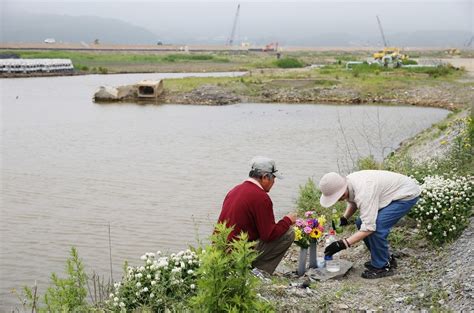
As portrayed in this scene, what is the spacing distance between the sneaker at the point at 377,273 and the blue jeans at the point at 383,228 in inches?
1.7

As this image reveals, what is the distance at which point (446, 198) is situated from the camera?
716cm

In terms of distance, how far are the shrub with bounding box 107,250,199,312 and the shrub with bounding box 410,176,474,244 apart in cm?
318

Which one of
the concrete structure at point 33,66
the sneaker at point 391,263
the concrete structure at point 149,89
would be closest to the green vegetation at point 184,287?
the sneaker at point 391,263

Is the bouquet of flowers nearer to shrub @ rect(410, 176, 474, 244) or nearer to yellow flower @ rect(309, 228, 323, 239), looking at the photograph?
yellow flower @ rect(309, 228, 323, 239)

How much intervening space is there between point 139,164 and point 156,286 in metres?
10.3

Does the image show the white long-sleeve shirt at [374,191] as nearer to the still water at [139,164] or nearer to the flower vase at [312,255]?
the flower vase at [312,255]

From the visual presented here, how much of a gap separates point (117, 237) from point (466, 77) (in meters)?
37.3

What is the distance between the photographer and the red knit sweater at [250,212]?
582cm

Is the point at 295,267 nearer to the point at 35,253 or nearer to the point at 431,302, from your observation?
the point at 431,302

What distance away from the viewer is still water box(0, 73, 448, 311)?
29.6ft

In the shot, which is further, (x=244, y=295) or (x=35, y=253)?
(x=35, y=253)

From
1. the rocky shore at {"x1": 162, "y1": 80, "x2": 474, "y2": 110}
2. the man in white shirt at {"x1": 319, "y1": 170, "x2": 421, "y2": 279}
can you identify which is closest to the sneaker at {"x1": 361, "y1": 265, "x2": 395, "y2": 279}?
the man in white shirt at {"x1": 319, "y1": 170, "x2": 421, "y2": 279}

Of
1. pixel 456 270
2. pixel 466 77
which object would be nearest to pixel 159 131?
pixel 456 270

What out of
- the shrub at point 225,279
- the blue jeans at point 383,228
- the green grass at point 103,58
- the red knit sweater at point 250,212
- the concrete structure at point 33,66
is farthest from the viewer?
the green grass at point 103,58
